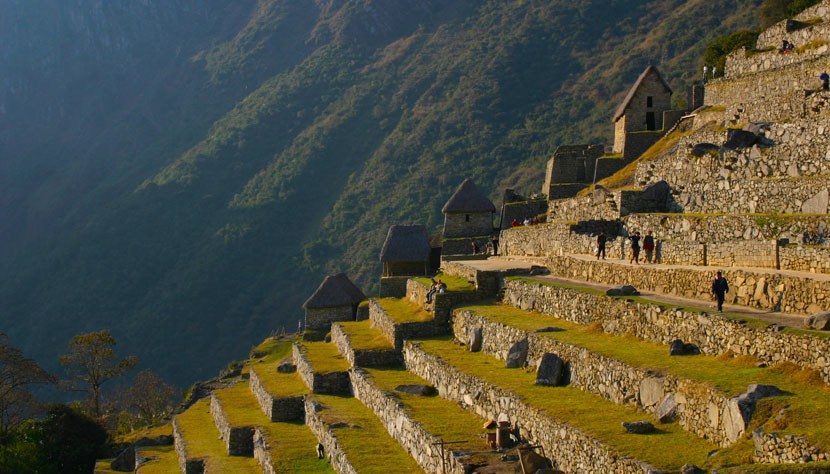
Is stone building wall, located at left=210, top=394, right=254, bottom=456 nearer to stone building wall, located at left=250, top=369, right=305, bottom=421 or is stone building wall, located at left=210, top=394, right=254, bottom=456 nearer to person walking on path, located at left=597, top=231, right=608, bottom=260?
stone building wall, located at left=250, top=369, right=305, bottom=421

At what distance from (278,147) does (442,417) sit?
84647mm

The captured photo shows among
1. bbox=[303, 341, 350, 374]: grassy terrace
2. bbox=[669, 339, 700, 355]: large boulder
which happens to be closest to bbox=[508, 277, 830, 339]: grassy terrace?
bbox=[669, 339, 700, 355]: large boulder

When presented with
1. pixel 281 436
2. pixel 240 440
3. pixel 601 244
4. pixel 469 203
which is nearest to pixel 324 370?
pixel 240 440

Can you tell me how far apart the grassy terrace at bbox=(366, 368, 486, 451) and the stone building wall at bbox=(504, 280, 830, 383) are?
2.59 metres

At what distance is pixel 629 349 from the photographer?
14234mm

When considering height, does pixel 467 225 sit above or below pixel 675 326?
above

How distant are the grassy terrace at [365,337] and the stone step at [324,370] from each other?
594 millimetres

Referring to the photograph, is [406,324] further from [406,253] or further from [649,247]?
[406,253]

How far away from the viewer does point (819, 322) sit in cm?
1146

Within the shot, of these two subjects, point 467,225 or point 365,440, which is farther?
point 467,225

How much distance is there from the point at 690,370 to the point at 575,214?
713 inches

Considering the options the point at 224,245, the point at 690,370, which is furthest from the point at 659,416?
the point at 224,245

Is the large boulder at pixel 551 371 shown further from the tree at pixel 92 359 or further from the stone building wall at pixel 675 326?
the tree at pixel 92 359

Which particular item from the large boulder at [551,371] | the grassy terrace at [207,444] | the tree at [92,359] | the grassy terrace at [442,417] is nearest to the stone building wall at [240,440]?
the grassy terrace at [207,444]
